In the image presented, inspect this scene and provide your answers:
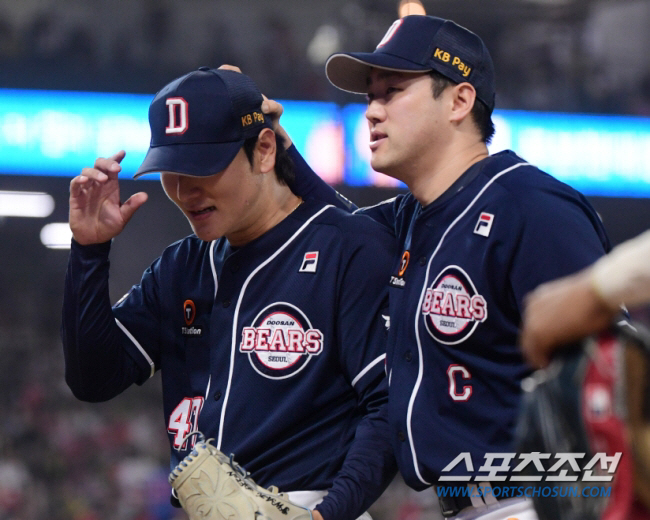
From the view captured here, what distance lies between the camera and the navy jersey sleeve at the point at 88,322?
204 cm

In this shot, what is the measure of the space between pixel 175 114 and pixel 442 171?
631 millimetres

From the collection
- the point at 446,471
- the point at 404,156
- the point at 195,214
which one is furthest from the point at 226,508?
the point at 404,156

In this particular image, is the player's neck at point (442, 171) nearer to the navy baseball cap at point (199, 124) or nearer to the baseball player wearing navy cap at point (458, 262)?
the baseball player wearing navy cap at point (458, 262)

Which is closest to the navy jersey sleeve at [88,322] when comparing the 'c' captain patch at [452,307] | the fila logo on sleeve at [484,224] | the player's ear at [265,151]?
the player's ear at [265,151]

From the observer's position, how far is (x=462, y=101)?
6.48ft

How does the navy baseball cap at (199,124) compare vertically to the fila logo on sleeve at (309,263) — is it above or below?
above

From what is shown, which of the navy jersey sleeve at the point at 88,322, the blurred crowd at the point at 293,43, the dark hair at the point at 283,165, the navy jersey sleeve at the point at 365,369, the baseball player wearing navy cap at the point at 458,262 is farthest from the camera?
the blurred crowd at the point at 293,43

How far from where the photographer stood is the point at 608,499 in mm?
922

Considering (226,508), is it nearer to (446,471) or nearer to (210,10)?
(446,471)

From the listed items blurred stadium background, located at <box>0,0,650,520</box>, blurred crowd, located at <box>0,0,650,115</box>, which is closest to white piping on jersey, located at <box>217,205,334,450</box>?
blurred stadium background, located at <box>0,0,650,520</box>

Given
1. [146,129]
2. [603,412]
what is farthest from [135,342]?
[146,129]

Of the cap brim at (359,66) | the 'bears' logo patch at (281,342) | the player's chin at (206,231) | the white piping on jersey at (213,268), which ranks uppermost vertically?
the cap brim at (359,66)

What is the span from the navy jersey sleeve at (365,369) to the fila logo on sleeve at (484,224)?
332 mm

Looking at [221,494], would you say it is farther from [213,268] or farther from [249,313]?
[213,268]
